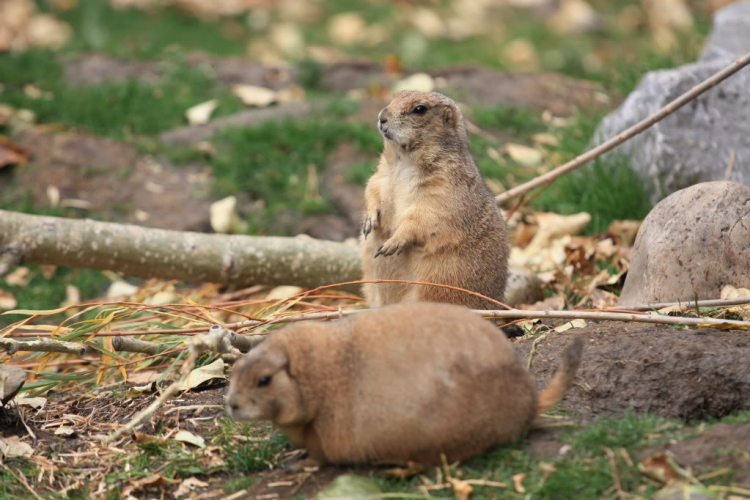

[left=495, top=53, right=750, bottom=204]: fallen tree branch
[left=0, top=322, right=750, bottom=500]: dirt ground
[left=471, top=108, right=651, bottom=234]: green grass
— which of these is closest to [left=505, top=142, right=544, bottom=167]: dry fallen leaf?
[left=471, top=108, right=651, bottom=234]: green grass

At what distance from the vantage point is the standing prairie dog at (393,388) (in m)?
2.74

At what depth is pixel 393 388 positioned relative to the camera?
276 cm

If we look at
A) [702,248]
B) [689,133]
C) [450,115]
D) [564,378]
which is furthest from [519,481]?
[689,133]

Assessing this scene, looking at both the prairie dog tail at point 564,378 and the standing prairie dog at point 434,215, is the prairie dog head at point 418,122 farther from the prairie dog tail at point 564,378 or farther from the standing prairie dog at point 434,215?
the prairie dog tail at point 564,378

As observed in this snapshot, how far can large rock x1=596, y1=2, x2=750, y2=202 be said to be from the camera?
577 cm

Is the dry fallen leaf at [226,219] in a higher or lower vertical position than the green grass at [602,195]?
lower

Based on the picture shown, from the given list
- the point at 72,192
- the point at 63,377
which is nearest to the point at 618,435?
the point at 63,377

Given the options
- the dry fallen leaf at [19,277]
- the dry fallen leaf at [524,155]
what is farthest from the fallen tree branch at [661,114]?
the dry fallen leaf at [19,277]

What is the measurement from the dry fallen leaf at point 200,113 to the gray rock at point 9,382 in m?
4.61

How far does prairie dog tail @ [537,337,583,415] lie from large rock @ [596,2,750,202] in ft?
10.6

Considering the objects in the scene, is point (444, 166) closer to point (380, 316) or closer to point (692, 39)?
point (380, 316)

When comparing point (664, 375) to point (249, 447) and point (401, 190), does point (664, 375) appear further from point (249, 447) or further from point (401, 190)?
point (401, 190)

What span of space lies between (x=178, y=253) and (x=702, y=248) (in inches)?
Answer: 117

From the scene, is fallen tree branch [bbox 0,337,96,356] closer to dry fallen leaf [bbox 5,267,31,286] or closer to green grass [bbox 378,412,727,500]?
green grass [bbox 378,412,727,500]
